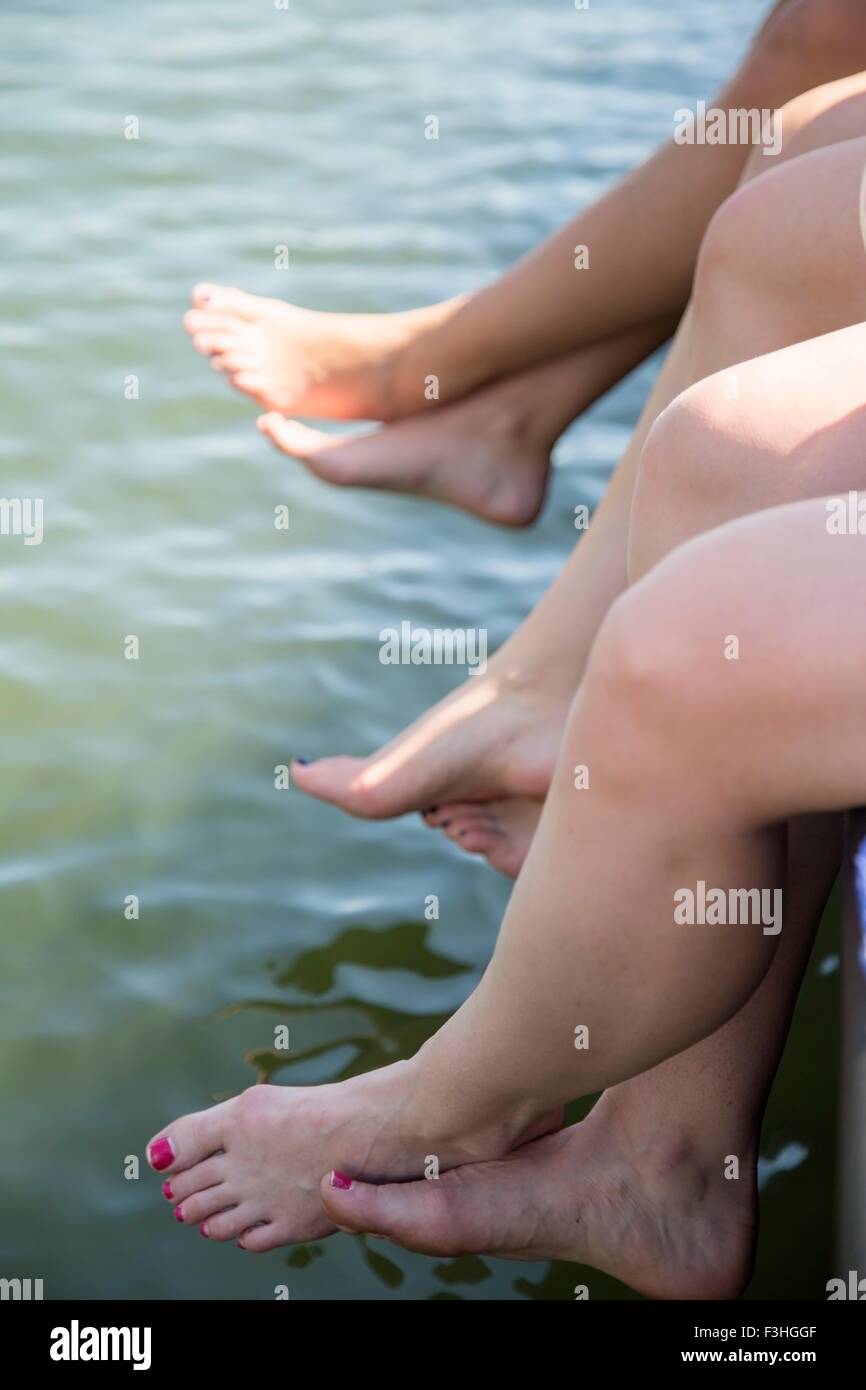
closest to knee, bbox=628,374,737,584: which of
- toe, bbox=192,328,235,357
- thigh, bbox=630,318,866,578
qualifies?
thigh, bbox=630,318,866,578

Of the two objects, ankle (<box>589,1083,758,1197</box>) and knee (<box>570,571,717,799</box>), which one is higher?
knee (<box>570,571,717,799</box>)

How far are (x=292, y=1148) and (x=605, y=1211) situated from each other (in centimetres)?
25

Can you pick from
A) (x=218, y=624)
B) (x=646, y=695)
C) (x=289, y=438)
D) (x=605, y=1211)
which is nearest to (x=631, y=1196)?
(x=605, y=1211)

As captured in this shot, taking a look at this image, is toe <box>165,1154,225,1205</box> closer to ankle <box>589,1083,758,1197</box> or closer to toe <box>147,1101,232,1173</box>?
toe <box>147,1101,232,1173</box>

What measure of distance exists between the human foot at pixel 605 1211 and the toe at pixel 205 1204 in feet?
0.41

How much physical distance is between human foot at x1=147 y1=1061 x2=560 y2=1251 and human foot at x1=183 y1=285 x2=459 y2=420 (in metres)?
1.09

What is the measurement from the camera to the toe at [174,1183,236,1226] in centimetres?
139

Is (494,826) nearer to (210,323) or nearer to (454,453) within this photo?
(454,453)

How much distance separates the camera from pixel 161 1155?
1.44 m

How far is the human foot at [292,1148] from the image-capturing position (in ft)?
4.17

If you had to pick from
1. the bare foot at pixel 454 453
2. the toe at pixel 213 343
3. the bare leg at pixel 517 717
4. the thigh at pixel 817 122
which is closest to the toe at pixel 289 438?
the bare foot at pixel 454 453

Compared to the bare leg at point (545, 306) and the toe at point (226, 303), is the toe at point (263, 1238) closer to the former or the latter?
the bare leg at point (545, 306)

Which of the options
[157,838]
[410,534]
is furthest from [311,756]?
[410,534]

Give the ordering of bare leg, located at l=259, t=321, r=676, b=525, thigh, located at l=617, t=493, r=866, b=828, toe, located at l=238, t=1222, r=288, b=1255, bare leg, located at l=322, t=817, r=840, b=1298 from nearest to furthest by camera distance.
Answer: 1. thigh, located at l=617, t=493, r=866, b=828
2. bare leg, located at l=322, t=817, r=840, b=1298
3. toe, located at l=238, t=1222, r=288, b=1255
4. bare leg, located at l=259, t=321, r=676, b=525
